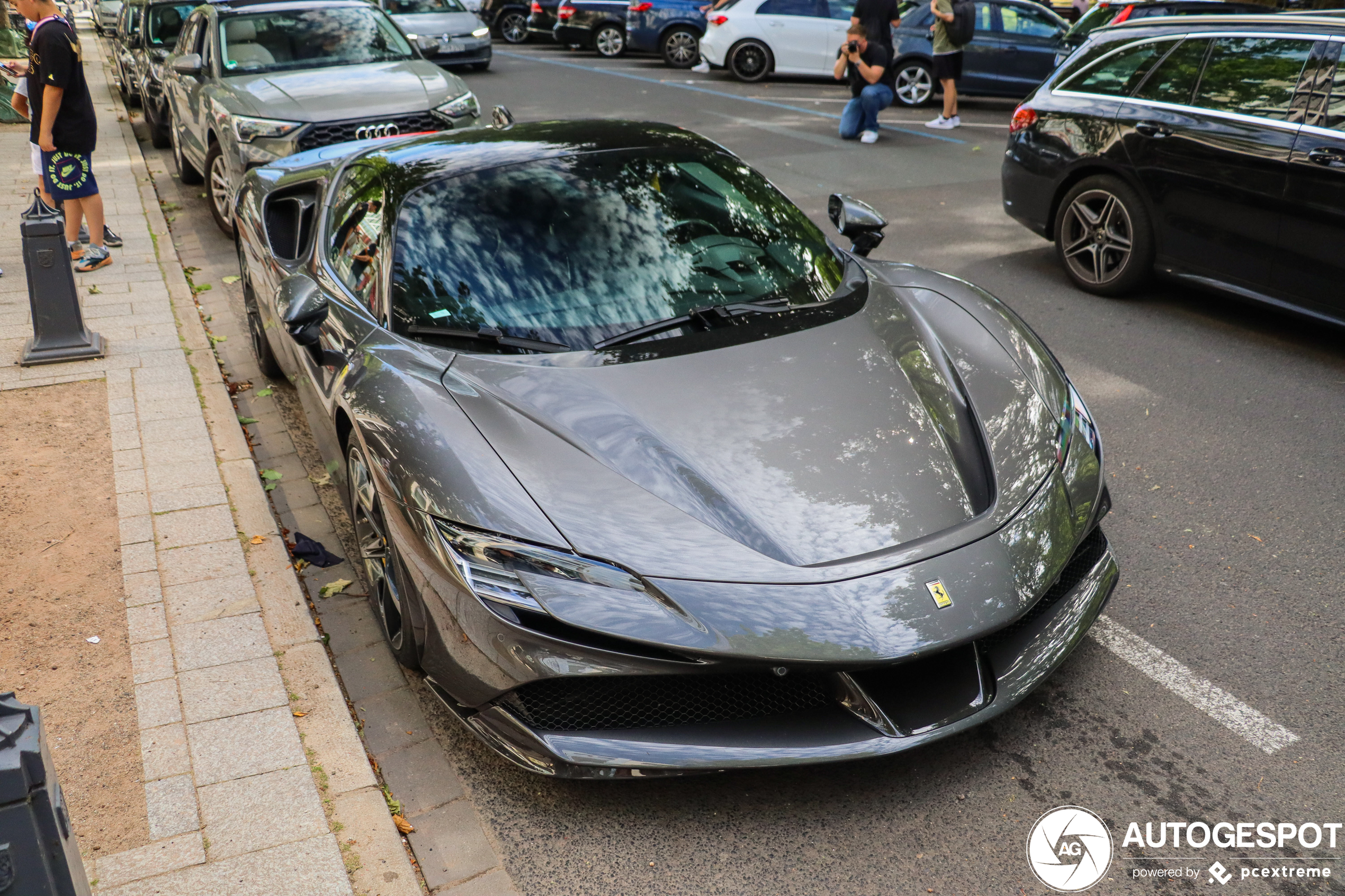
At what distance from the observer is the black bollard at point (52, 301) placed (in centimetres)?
580

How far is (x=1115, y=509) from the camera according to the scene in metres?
4.29

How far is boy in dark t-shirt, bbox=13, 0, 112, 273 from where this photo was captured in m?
6.79

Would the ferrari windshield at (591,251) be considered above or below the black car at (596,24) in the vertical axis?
below

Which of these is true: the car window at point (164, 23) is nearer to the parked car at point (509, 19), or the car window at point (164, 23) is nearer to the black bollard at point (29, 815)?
the black bollard at point (29, 815)

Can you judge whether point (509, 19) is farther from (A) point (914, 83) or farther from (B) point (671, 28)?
(A) point (914, 83)

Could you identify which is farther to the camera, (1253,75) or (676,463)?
(1253,75)

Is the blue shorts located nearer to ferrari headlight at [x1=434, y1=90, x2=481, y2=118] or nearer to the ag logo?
ferrari headlight at [x1=434, y1=90, x2=481, y2=118]

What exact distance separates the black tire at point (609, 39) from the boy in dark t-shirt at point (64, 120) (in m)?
16.6

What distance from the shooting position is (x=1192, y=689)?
325 cm

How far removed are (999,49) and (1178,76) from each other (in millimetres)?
9248

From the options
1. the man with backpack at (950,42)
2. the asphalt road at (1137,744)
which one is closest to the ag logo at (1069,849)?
the asphalt road at (1137,744)

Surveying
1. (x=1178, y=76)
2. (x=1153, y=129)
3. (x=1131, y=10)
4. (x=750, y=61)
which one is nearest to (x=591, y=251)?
(x=1153, y=129)

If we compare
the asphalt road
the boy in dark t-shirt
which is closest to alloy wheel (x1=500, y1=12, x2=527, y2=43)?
the boy in dark t-shirt

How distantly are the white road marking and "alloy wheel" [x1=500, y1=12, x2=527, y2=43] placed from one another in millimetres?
25217
